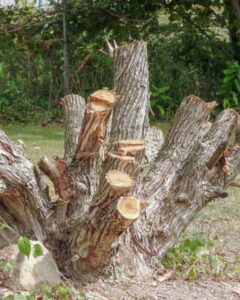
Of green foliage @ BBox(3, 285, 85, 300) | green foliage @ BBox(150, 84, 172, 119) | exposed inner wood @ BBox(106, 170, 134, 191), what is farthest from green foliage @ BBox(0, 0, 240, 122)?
green foliage @ BBox(3, 285, 85, 300)

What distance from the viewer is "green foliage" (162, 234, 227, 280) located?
522cm

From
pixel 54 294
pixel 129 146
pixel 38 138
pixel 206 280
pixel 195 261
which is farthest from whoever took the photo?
pixel 38 138

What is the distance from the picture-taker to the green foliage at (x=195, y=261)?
206 inches

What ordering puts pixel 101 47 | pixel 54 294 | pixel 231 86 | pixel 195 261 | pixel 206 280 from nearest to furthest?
pixel 54 294 < pixel 206 280 < pixel 195 261 < pixel 101 47 < pixel 231 86

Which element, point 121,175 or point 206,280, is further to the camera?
point 206,280

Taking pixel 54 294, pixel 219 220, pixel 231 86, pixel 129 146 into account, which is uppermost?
pixel 129 146

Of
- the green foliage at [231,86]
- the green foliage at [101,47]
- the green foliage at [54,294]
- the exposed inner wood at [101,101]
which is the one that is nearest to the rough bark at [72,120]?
the exposed inner wood at [101,101]

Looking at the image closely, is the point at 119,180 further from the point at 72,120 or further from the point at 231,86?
the point at 231,86

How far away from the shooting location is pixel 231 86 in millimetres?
12602

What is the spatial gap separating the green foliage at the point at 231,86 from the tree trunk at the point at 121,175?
7.04 meters

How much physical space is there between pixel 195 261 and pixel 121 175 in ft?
3.62

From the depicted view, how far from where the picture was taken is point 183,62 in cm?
1308

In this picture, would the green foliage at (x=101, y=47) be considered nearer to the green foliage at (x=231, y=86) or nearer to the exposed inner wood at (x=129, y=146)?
the green foliage at (x=231, y=86)

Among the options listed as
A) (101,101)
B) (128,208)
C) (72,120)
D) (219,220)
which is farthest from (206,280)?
(219,220)
